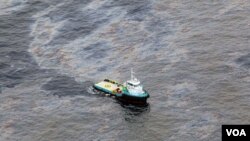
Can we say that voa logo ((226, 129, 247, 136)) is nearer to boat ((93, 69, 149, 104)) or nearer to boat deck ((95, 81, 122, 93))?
boat ((93, 69, 149, 104))

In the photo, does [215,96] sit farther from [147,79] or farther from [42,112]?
[42,112]

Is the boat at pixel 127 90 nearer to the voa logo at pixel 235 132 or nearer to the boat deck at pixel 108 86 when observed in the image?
the boat deck at pixel 108 86

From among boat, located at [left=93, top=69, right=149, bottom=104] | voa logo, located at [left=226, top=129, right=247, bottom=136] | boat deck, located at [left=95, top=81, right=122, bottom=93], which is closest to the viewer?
voa logo, located at [left=226, top=129, right=247, bottom=136]

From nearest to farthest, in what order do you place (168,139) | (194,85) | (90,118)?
1. (168,139)
2. (90,118)
3. (194,85)

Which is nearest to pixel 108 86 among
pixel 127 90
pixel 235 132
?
pixel 127 90

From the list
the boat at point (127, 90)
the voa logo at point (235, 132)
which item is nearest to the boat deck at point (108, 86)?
the boat at point (127, 90)

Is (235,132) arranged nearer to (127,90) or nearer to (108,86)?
(127,90)

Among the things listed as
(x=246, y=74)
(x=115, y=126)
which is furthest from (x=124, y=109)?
(x=246, y=74)

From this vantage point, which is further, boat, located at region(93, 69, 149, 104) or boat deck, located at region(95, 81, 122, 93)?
boat deck, located at region(95, 81, 122, 93)

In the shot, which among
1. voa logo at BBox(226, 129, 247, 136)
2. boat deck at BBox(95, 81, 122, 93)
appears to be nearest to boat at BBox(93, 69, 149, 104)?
boat deck at BBox(95, 81, 122, 93)
